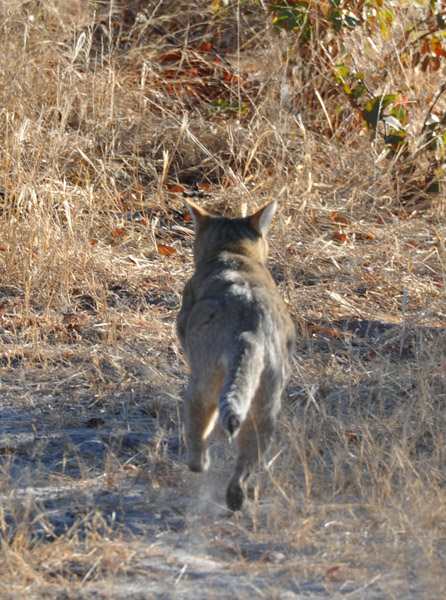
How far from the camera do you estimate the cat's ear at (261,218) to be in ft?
15.2

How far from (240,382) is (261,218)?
5.15ft

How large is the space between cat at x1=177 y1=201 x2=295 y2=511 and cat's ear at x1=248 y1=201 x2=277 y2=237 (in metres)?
0.59

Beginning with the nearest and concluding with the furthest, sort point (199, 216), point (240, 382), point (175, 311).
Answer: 1. point (240, 382)
2. point (199, 216)
3. point (175, 311)

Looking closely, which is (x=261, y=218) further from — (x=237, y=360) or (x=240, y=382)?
(x=240, y=382)

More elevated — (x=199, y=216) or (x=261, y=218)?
(x=261, y=218)

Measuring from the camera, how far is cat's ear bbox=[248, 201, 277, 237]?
4.62 meters

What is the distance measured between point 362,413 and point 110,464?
4.65 ft

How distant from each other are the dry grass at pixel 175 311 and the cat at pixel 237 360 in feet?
0.53

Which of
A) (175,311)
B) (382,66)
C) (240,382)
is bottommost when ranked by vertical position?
(175,311)

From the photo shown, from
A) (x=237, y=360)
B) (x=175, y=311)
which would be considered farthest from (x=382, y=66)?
(x=237, y=360)

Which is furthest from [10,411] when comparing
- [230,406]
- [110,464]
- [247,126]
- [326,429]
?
[247,126]

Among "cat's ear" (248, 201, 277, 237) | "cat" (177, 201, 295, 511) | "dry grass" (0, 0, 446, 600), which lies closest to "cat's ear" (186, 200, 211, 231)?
"cat's ear" (248, 201, 277, 237)

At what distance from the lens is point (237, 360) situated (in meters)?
3.35

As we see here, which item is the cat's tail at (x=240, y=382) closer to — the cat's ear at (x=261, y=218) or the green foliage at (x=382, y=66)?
the cat's ear at (x=261, y=218)
